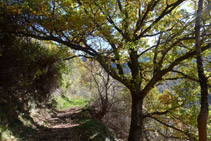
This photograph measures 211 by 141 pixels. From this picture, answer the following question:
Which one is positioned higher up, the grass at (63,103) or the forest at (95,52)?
the forest at (95,52)

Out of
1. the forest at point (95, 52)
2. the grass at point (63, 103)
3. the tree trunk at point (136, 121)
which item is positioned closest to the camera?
the forest at point (95, 52)

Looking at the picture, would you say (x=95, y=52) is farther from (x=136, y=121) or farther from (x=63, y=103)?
(x=63, y=103)

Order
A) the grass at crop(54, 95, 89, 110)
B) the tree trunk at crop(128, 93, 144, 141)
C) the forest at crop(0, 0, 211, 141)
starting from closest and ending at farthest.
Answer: the forest at crop(0, 0, 211, 141)
the tree trunk at crop(128, 93, 144, 141)
the grass at crop(54, 95, 89, 110)

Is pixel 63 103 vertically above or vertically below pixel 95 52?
below

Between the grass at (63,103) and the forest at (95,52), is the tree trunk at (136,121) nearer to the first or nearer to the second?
the forest at (95,52)

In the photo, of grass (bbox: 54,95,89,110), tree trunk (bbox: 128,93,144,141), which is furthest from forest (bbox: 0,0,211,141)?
grass (bbox: 54,95,89,110)

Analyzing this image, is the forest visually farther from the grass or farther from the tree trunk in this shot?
the grass

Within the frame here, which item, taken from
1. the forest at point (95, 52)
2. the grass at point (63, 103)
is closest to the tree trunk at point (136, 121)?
the forest at point (95, 52)

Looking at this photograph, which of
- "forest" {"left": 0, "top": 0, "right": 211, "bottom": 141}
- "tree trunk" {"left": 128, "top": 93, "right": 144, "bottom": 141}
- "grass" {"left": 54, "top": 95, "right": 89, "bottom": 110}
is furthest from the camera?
"grass" {"left": 54, "top": 95, "right": 89, "bottom": 110}

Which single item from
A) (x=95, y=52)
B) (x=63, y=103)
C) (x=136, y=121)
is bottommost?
(x=136, y=121)

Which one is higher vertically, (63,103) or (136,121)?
(63,103)

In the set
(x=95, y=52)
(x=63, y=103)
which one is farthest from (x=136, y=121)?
(x=63, y=103)

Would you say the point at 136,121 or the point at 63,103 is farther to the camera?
the point at 63,103

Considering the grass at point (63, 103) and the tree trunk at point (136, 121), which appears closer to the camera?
the tree trunk at point (136, 121)
